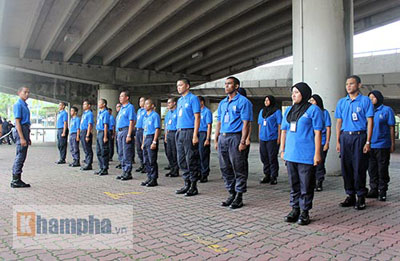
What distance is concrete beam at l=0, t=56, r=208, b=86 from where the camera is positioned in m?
17.8

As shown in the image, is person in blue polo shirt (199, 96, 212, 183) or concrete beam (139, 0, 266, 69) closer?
person in blue polo shirt (199, 96, 212, 183)

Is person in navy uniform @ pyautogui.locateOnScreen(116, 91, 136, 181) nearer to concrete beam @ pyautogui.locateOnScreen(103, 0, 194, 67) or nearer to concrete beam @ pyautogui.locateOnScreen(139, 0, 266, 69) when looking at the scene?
concrete beam @ pyautogui.locateOnScreen(103, 0, 194, 67)

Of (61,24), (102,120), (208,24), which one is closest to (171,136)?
(102,120)

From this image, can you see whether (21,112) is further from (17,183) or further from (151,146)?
(151,146)

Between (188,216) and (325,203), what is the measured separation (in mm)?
2423

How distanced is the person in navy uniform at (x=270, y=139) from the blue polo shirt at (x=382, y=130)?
204cm

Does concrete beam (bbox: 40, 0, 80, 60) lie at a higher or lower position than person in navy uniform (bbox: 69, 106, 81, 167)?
higher

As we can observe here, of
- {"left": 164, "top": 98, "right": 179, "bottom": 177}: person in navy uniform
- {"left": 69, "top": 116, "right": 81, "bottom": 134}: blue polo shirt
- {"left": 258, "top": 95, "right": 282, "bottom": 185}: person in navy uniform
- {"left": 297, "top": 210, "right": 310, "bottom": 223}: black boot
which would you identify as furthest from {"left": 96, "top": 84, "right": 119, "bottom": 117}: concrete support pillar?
{"left": 297, "top": 210, "right": 310, "bottom": 223}: black boot

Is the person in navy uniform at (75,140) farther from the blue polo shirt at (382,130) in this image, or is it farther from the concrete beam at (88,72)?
the concrete beam at (88,72)

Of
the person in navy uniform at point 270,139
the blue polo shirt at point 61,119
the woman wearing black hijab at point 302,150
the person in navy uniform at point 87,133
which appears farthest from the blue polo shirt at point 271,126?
the blue polo shirt at point 61,119

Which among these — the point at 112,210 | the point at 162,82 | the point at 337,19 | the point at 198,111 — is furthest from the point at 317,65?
the point at 162,82

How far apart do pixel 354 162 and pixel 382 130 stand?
1.29 meters

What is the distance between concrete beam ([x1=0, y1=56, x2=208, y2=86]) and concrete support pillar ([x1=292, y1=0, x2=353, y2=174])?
1375 cm

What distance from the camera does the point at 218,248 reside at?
3.40 metres
